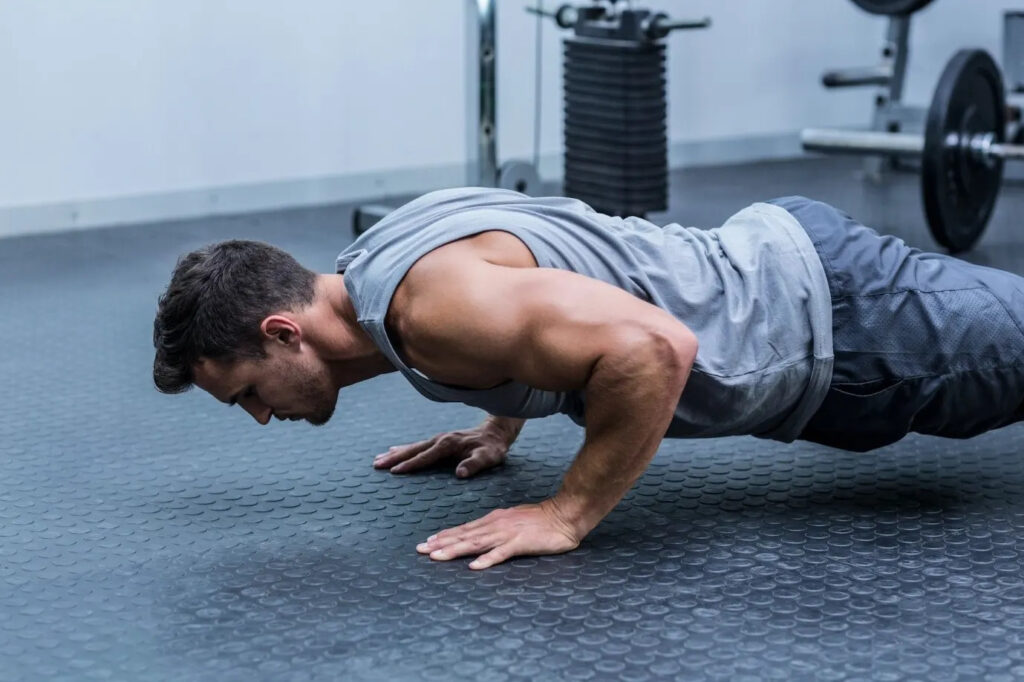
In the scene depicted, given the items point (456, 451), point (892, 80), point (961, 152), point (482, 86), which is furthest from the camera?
point (892, 80)

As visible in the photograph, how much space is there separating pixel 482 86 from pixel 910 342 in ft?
7.09

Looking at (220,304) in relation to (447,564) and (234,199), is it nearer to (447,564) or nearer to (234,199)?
(447,564)

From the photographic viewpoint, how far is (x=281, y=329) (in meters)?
1.75

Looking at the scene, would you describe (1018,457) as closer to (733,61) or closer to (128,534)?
(128,534)

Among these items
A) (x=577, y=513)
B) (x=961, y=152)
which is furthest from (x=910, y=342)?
(x=961, y=152)

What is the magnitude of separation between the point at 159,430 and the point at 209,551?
0.61 meters

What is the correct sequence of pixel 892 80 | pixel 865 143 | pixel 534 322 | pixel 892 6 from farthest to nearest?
1. pixel 892 80
2. pixel 892 6
3. pixel 865 143
4. pixel 534 322

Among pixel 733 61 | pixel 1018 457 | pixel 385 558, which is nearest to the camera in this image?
pixel 385 558

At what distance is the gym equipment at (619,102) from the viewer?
12.6 ft

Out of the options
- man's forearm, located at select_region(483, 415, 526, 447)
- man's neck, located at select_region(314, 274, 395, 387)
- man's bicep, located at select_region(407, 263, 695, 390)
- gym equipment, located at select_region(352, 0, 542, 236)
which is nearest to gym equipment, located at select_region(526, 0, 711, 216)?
gym equipment, located at select_region(352, 0, 542, 236)

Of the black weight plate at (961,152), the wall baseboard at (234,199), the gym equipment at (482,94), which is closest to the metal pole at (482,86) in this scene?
the gym equipment at (482,94)

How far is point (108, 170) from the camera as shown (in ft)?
13.7

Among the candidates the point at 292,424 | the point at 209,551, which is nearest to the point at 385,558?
the point at 209,551

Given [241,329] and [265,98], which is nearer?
[241,329]
